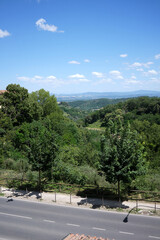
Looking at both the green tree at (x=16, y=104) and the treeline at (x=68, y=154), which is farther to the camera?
the green tree at (x=16, y=104)

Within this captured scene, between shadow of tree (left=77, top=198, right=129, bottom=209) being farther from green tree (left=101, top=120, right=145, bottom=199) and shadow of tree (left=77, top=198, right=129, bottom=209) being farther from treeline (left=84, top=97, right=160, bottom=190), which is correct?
treeline (left=84, top=97, right=160, bottom=190)

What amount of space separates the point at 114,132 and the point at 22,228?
855 cm

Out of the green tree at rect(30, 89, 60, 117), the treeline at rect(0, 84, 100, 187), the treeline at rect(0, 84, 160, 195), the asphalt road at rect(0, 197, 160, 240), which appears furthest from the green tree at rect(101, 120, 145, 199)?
the green tree at rect(30, 89, 60, 117)

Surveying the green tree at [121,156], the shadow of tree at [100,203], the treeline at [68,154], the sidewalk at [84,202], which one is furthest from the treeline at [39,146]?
the shadow of tree at [100,203]

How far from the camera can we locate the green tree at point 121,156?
44.5ft

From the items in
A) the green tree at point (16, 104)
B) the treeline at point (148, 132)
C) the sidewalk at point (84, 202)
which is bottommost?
the sidewalk at point (84, 202)

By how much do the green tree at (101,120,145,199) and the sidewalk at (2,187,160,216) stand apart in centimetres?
178

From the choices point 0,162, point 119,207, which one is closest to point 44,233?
point 119,207

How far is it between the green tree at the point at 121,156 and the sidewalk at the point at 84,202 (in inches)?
70.1

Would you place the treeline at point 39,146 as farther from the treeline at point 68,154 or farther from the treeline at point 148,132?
the treeline at point 148,132

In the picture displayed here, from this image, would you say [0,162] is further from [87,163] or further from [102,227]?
[102,227]

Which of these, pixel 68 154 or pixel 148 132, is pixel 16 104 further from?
pixel 148 132

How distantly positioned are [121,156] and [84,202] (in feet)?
14.7

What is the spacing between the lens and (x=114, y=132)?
48.6 feet
